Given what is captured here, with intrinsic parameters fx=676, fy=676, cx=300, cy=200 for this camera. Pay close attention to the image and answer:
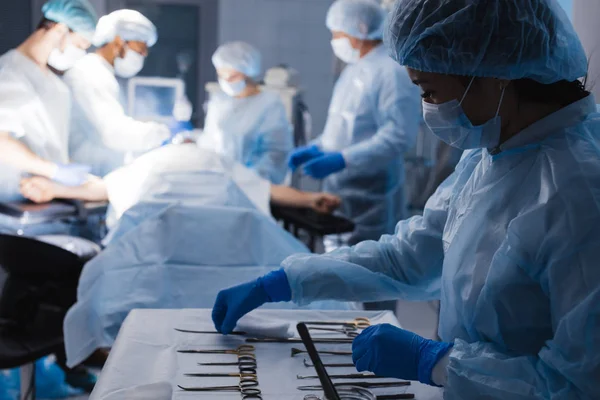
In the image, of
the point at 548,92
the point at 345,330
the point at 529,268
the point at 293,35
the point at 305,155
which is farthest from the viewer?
Answer: the point at 293,35

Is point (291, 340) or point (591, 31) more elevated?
point (591, 31)

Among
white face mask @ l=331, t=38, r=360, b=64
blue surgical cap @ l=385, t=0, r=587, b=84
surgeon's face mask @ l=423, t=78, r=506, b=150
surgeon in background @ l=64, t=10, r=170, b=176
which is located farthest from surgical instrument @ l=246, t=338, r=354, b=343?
white face mask @ l=331, t=38, r=360, b=64

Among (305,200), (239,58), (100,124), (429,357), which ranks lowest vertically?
(305,200)

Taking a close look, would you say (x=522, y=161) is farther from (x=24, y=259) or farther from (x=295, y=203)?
(x=295, y=203)

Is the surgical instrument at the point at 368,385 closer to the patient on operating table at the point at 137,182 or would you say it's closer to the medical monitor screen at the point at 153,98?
the patient on operating table at the point at 137,182

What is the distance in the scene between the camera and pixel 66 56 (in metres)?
2.72

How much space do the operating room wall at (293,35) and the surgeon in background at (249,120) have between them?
4.59 ft

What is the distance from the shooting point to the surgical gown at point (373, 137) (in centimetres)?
297

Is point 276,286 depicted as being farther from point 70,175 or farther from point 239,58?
point 239,58

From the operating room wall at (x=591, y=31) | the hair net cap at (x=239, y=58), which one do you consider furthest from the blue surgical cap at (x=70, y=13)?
the operating room wall at (x=591, y=31)

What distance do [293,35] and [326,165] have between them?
8.85 feet

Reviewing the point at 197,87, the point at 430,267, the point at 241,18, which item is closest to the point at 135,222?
the point at 430,267

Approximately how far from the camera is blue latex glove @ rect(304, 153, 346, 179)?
2.99 metres

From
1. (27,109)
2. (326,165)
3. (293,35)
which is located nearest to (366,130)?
(326,165)
